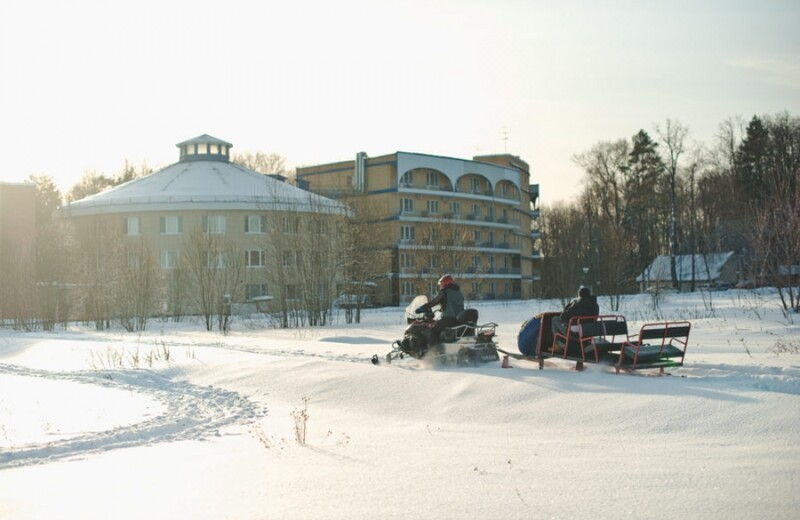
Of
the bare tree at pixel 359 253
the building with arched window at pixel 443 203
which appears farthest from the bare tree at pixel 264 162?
the bare tree at pixel 359 253

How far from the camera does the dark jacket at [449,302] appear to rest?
1695 centimetres

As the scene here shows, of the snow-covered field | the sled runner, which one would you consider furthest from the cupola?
the sled runner

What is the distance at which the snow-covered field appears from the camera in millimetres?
7324

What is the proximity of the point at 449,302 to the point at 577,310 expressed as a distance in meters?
2.90

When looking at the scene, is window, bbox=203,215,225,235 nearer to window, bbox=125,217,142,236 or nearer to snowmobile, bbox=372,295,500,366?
window, bbox=125,217,142,236

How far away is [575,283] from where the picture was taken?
4744 centimetres

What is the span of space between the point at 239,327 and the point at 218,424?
1042 inches

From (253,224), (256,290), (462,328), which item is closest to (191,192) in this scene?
(253,224)

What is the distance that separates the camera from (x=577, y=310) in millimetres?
15203

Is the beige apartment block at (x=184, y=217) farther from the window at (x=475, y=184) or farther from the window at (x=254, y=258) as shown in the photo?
the window at (x=475, y=184)

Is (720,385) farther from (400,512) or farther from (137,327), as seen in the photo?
(137,327)

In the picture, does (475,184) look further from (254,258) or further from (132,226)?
(132,226)

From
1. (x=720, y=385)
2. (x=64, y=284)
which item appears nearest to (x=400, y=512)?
(x=720, y=385)

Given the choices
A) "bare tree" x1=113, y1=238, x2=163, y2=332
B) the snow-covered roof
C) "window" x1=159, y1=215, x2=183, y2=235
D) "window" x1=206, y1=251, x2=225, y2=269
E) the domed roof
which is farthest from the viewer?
the snow-covered roof
